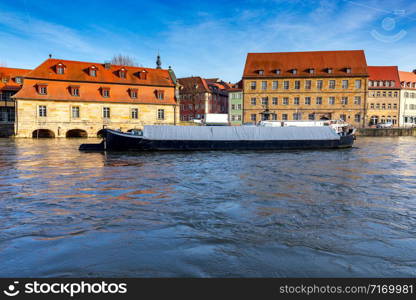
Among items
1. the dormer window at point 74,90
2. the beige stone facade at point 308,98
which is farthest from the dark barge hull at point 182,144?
the beige stone facade at point 308,98

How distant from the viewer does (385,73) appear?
221ft

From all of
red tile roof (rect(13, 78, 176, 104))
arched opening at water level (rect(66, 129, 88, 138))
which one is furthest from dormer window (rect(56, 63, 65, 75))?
arched opening at water level (rect(66, 129, 88, 138))

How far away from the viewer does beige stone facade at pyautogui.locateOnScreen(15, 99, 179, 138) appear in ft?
123

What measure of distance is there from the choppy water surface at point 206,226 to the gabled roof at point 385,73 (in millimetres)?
62748

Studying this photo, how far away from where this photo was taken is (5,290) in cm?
375

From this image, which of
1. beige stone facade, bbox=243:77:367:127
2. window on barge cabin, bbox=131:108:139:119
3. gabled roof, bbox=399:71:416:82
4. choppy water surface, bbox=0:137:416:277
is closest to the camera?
choppy water surface, bbox=0:137:416:277

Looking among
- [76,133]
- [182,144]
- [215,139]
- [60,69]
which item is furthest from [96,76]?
[215,139]

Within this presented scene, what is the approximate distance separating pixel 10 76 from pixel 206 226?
53035mm

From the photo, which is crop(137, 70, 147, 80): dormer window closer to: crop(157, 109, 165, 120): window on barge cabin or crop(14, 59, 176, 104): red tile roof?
crop(14, 59, 176, 104): red tile roof

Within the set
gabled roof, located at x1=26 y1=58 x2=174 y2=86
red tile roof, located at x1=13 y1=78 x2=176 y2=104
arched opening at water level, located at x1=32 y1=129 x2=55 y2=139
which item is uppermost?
gabled roof, located at x1=26 y1=58 x2=174 y2=86

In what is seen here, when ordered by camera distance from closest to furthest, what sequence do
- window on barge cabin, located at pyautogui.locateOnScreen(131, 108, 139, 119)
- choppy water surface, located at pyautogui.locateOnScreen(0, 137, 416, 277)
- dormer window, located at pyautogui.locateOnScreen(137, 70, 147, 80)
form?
choppy water surface, located at pyautogui.locateOnScreen(0, 137, 416, 277)
window on barge cabin, located at pyautogui.locateOnScreen(131, 108, 139, 119)
dormer window, located at pyautogui.locateOnScreen(137, 70, 147, 80)

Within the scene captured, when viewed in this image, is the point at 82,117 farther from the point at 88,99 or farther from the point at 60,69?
the point at 60,69

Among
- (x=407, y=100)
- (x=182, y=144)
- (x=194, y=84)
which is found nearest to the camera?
(x=182, y=144)

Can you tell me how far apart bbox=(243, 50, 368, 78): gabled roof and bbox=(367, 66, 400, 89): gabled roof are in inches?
543
